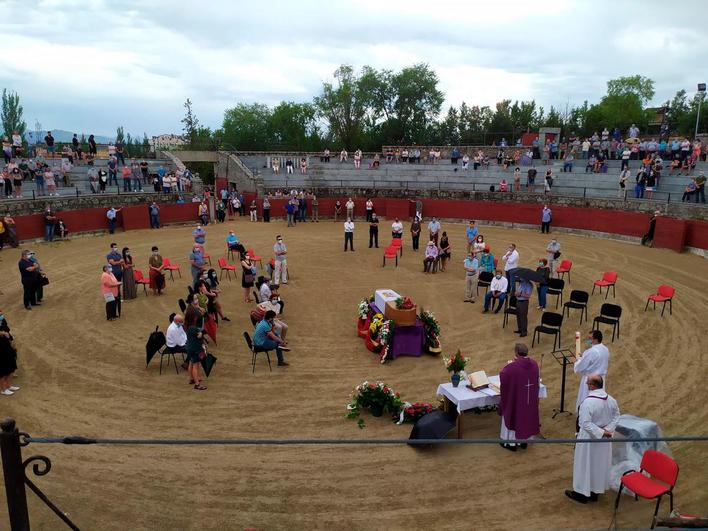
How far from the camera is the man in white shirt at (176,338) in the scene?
38.4 feet

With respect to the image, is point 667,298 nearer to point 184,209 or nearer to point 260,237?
point 260,237

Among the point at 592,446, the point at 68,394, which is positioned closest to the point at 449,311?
the point at 592,446

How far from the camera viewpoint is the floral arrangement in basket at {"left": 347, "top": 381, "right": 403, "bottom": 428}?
9820 millimetres

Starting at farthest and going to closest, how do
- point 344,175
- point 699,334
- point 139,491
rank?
1. point 344,175
2. point 699,334
3. point 139,491

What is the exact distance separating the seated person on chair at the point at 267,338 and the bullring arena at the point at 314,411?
0.54 metres

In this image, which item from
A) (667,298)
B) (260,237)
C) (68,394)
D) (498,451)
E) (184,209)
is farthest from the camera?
(184,209)

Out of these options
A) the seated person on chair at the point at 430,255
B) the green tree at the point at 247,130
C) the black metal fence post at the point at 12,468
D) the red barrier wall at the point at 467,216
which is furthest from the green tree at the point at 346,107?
the black metal fence post at the point at 12,468

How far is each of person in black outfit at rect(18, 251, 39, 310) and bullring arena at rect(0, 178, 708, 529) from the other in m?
0.58

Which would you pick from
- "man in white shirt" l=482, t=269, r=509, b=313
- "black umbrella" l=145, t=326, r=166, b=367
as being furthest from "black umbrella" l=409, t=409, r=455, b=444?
"man in white shirt" l=482, t=269, r=509, b=313

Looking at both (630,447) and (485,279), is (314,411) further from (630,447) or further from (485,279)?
(485,279)

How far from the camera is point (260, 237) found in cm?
2853

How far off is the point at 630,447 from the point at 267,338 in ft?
24.3

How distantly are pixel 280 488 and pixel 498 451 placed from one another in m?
3.66

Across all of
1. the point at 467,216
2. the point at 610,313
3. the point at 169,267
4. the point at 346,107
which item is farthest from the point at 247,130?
the point at 610,313
